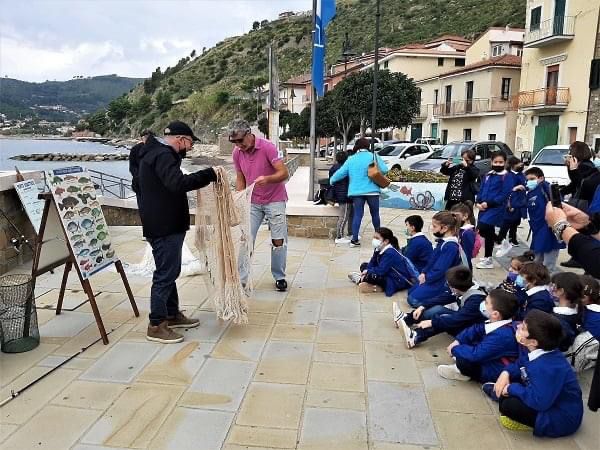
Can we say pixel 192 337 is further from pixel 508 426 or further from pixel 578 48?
pixel 578 48

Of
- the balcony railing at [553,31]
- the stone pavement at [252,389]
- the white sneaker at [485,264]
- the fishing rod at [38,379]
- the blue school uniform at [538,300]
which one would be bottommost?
the white sneaker at [485,264]

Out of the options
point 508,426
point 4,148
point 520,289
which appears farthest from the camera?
point 4,148

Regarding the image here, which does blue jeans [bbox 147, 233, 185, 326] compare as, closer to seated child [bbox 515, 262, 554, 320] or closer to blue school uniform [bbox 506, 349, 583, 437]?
blue school uniform [bbox 506, 349, 583, 437]

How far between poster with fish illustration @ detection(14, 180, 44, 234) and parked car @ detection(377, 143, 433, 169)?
1518cm

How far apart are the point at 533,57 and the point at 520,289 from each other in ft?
90.4

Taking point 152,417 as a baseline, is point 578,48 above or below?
above

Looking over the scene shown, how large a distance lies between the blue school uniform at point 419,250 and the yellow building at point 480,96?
88.4 ft

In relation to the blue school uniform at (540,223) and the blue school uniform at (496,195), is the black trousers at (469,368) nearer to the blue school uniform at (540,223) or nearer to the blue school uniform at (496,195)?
the blue school uniform at (540,223)

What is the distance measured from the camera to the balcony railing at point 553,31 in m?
24.0

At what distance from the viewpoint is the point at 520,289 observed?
12.2 feet

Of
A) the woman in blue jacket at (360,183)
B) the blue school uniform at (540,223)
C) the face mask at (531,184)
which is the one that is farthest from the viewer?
the woman in blue jacket at (360,183)

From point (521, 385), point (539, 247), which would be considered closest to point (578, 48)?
point (539, 247)

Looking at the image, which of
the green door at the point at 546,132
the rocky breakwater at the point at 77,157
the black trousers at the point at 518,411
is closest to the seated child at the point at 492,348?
the black trousers at the point at 518,411

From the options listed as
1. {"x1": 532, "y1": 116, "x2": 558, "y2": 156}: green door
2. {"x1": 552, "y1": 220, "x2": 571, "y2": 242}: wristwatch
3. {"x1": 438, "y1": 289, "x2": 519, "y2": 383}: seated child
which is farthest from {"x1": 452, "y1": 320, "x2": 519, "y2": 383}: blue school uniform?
{"x1": 532, "y1": 116, "x2": 558, "y2": 156}: green door
